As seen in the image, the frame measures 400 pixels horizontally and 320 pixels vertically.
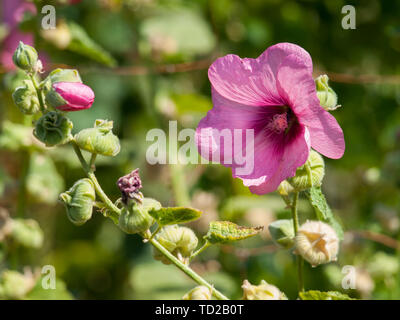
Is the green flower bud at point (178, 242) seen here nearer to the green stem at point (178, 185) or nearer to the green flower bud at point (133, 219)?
the green flower bud at point (133, 219)

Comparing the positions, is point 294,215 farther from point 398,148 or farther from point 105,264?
point 105,264

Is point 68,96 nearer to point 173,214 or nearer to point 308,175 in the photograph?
point 173,214

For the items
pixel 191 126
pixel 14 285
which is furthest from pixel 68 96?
pixel 191 126

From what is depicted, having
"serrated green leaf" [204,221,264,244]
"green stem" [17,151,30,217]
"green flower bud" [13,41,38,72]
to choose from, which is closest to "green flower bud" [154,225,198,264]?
"serrated green leaf" [204,221,264,244]

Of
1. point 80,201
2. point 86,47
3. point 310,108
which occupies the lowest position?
point 80,201

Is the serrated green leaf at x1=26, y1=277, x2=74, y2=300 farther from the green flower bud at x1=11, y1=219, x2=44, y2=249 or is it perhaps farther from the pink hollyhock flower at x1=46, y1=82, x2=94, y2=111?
the pink hollyhock flower at x1=46, y1=82, x2=94, y2=111
